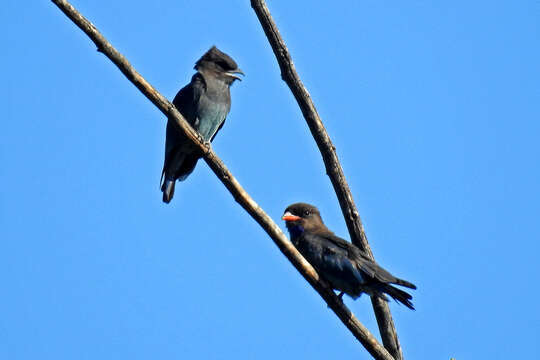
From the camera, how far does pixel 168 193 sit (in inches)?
319

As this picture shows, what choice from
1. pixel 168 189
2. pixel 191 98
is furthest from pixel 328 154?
pixel 168 189

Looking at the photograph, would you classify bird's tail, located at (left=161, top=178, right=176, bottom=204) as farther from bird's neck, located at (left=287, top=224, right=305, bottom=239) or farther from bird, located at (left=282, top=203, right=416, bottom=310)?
bird, located at (left=282, top=203, right=416, bottom=310)

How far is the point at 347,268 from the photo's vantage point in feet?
20.4

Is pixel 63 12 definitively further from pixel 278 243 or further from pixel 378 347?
pixel 378 347

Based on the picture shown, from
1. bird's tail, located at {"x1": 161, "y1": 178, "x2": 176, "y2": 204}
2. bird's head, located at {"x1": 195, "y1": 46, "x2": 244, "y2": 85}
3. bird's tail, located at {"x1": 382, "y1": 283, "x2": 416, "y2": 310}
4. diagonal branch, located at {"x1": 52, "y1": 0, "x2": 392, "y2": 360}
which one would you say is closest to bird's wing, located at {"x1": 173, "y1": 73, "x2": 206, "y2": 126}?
bird's head, located at {"x1": 195, "y1": 46, "x2": 244, "y2": 85}

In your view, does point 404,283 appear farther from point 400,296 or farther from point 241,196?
point 241,196

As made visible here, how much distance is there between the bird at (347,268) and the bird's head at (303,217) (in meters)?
0.25

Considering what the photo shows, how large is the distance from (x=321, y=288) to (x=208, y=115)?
2743 mm

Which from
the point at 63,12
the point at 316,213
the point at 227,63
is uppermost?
the point at 227,63

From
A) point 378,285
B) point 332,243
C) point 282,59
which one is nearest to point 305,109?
point 282,59

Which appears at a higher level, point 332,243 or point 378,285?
point 332,243

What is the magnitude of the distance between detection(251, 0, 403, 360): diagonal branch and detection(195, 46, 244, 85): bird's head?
2.07 m

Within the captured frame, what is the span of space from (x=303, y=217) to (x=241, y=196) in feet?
6.18

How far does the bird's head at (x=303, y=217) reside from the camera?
7223 millimetres
